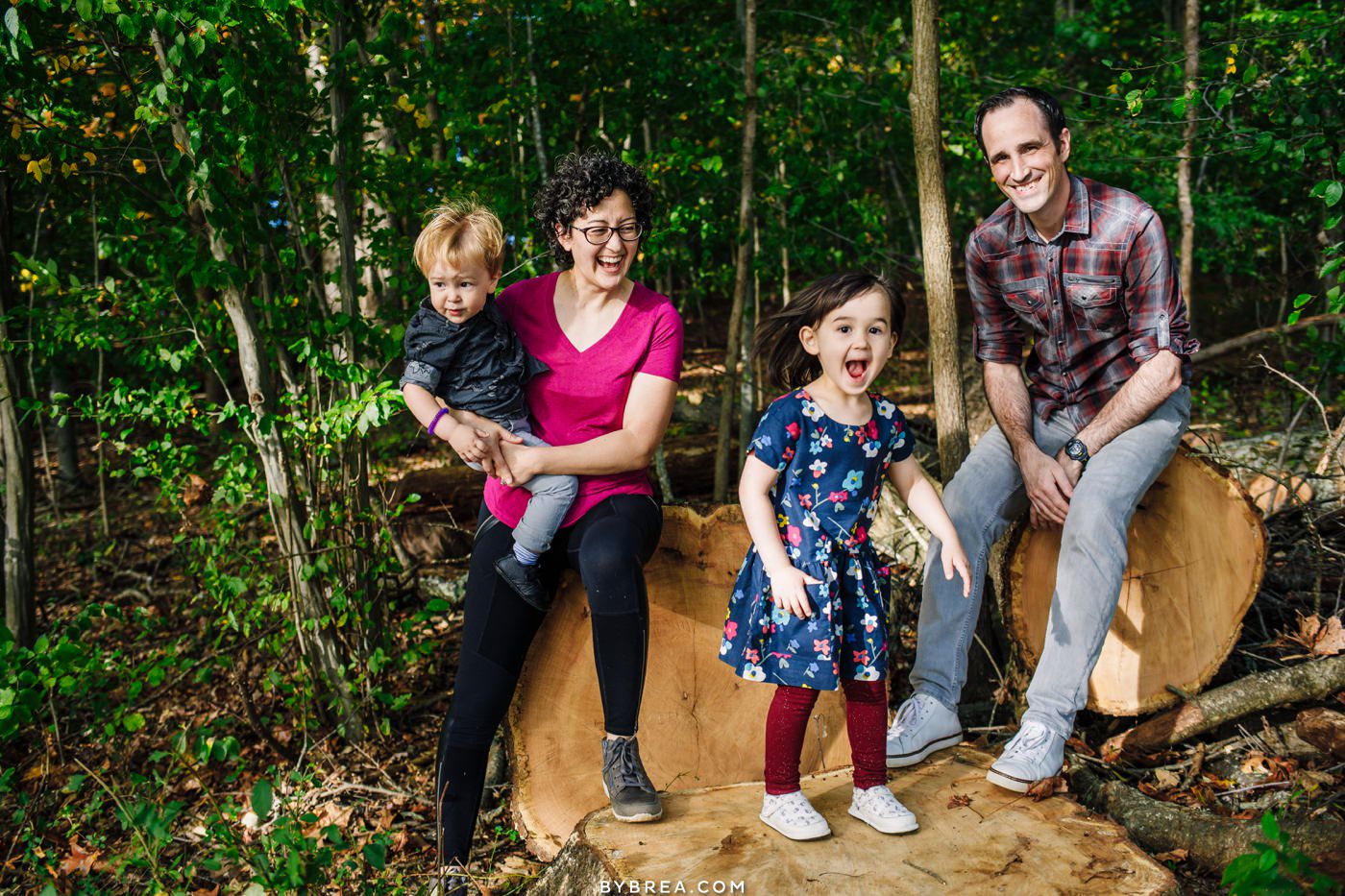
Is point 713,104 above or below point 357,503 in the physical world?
above

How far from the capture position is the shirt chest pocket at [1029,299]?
3051 mm

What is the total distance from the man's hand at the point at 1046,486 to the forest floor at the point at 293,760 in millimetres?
697

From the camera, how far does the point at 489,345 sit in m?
2.72

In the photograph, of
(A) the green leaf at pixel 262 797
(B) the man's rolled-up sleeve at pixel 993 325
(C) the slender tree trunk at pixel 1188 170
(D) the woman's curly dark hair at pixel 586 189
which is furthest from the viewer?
(C) the slender tree trunk at pixel 1188 170

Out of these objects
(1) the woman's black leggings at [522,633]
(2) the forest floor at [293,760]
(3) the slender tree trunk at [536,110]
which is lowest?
(2) the forest floor at [293,760]

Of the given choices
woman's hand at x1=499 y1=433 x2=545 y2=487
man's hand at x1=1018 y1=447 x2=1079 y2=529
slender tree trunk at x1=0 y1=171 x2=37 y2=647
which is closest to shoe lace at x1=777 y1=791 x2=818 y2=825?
woman's hand at x1=499 y1=433 x2=545 y2=487

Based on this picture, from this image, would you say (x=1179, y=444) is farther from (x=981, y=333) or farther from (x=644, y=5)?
(x=644, y=5)

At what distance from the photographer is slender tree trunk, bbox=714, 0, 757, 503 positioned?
491 centimetres

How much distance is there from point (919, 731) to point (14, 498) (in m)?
3.89

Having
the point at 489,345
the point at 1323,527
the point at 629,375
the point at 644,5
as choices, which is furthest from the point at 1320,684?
the point at 644,5

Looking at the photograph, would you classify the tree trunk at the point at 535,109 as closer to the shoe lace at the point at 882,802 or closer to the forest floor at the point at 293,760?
the forest floor at the point at 293,760

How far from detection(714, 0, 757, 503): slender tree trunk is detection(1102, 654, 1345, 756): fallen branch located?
2.13m

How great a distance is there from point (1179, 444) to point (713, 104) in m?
2.84

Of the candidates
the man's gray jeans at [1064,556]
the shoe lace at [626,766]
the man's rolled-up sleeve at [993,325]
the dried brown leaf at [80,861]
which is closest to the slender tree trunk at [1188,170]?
the man's rolled-up sleeve at [993,325]
